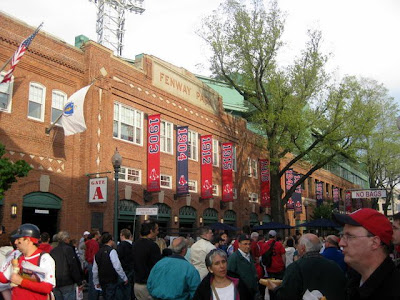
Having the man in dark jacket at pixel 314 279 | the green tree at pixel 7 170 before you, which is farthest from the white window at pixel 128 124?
the man in dark jacket at pixel 314 279

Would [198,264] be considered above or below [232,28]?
below

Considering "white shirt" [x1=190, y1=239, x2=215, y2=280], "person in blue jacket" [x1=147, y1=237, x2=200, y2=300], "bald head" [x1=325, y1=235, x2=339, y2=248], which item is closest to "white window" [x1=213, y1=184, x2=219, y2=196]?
"white shirt" [x1=190, y1=239, x2=215, y2=280]

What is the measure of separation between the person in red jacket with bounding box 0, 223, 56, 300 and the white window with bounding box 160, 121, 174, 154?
1941 centimetres

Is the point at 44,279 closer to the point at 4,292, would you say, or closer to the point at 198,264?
the point at 4,292

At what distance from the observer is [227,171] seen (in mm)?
29188

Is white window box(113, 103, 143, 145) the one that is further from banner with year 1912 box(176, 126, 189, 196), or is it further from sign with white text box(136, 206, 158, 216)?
sign with white text box(136, 206, 158, 216)

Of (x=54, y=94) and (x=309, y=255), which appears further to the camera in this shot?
(x=54, y=94)

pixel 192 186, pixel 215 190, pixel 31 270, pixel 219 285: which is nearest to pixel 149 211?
pixel 31 270

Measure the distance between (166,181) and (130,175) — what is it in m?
3.08

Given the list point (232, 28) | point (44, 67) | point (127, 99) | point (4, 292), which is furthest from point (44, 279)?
point (232, 28)

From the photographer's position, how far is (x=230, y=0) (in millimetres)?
28328

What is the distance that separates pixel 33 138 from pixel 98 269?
10.1 meters

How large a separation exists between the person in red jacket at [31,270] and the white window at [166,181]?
1890 cm

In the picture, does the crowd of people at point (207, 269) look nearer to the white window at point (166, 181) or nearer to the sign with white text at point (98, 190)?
the sign with white text at point (98, 190)
